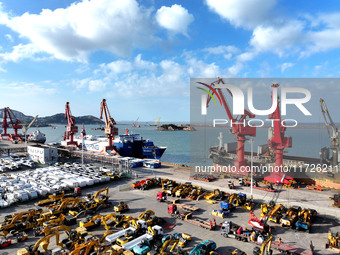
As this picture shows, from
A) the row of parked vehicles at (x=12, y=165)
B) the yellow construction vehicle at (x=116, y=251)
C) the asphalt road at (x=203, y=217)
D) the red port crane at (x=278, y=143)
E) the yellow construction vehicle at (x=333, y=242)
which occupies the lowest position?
the asphalt road at (x=203, y=217)

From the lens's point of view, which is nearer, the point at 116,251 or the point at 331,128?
the point at 116,251

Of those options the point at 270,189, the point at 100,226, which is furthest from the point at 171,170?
the point at 100,226

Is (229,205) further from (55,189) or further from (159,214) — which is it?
(55,189)

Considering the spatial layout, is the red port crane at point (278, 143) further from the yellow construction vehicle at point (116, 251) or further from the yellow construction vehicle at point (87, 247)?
the yellow construction vehicle at point (87, 247)

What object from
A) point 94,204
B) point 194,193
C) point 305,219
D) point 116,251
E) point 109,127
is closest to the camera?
point 116,251

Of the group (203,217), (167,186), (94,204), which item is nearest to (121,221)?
(94,204)

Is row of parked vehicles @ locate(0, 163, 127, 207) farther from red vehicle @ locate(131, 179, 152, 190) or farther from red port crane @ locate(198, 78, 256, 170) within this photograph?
red port crane @ locate(198, 78, 256, 170)

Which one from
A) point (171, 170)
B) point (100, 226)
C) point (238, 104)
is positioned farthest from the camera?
point (171, 170)

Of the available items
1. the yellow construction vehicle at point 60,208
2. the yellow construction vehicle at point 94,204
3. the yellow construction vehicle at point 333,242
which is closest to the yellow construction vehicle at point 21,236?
the yellow construction vehicle at point 60,208

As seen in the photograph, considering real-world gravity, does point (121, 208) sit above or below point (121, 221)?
below

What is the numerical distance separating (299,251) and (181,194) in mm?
14241

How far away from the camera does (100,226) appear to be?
19.5 m

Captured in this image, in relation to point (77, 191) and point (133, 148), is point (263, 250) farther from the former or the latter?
point (133, 148)

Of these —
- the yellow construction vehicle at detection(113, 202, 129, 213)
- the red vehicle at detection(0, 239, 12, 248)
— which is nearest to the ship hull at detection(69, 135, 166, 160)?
the yellow construction vehicle at detection(113, 202, 129, 213)
